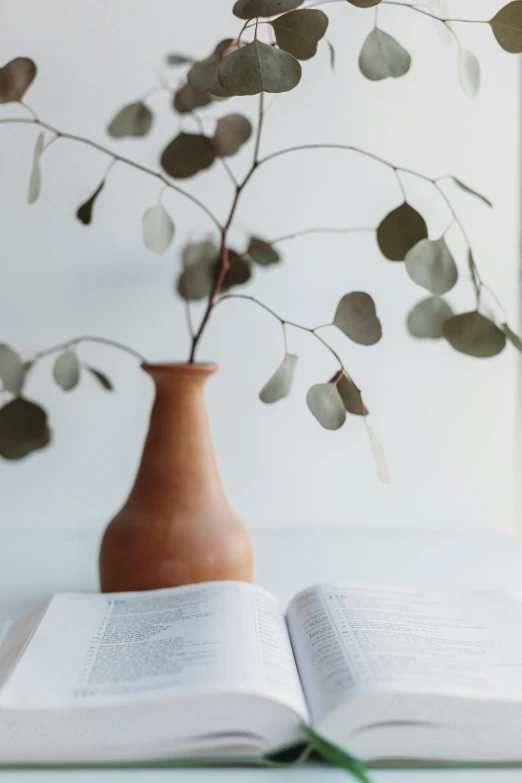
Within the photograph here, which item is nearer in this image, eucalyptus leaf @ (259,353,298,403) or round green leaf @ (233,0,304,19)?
round green leaf @ (233,0,304,19)

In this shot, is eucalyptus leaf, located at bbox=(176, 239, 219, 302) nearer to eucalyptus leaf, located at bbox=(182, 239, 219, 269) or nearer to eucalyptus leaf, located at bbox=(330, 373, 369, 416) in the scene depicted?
eucalyptus leaf, located at bbox=(182, 239, 219, 269)

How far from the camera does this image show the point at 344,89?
128 centimetres

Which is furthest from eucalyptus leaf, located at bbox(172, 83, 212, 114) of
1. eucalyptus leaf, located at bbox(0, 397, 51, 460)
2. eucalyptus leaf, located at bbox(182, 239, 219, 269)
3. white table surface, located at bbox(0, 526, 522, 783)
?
white table surface, located at bbox(0, 526, 522, 783)

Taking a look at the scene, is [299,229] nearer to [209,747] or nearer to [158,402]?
[158,402]

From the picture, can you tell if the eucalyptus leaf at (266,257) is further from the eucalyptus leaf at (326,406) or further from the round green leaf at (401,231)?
the eucalyptus leaf at (326,406)

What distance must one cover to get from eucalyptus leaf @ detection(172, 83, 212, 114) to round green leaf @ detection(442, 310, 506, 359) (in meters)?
0.48

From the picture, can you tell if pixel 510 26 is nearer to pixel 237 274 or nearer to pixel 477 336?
pixel 477 336

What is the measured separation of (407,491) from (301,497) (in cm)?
18

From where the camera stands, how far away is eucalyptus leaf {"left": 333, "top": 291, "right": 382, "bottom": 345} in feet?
2.72

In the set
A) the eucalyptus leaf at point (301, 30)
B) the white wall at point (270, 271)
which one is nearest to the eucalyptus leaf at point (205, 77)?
the eucalyptus leaf at point (301, 30)

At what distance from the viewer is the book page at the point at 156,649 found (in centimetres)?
59

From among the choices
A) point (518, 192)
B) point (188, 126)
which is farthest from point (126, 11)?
point (518, 192)

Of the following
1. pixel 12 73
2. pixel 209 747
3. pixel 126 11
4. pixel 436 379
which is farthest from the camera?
pixel 436 379

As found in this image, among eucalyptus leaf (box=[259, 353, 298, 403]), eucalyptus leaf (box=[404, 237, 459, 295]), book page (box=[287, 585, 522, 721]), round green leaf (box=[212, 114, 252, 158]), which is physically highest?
round green leaf (box=[212, 114, 252, 158])
